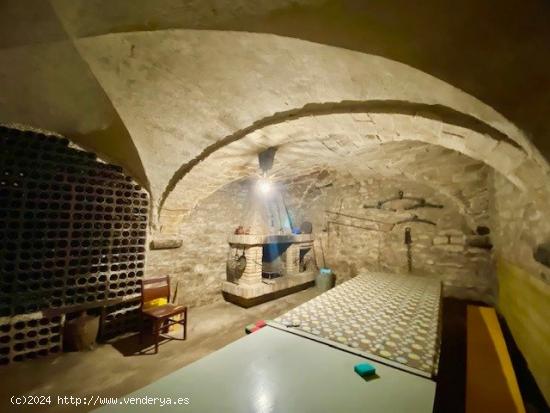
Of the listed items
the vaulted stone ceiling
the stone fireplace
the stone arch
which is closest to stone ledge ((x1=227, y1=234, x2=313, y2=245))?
the stone fireplace

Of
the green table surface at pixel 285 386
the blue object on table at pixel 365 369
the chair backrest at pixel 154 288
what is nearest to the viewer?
the green table surface at pixel 285 386

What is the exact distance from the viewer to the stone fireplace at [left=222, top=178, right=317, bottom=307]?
5.51 m

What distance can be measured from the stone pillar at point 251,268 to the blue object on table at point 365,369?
418 cm

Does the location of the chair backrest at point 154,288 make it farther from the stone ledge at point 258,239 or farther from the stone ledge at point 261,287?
the stone ledge at point 258,239

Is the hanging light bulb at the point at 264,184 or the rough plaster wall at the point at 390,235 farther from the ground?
the hanging light bulb at the point at 264,184

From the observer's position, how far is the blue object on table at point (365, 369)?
4.63 feet

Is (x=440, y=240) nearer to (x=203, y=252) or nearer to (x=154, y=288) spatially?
(x=203, y=252)

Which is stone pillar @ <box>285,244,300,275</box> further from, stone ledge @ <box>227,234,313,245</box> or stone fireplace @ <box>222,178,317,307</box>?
stone ledge @ <box>227,234,313,245</box>

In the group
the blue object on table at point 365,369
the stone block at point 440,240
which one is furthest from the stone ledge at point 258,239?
the blue object on table at point 365,369

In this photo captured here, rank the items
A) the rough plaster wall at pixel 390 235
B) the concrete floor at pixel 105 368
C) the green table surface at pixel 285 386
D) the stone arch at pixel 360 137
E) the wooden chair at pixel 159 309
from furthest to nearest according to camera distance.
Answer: the rough plaster wall at pixel 390 235 → the wooden chair at pixel 159 309 → the concrete floor at pixel 105 368 → the stone arch at pixel 360 137 → the green table surface at pixel 285 386

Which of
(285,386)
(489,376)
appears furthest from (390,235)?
(285,386)

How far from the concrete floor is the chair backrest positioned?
65 centimetres

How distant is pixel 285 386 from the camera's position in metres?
1.30

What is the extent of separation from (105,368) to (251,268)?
298cm
